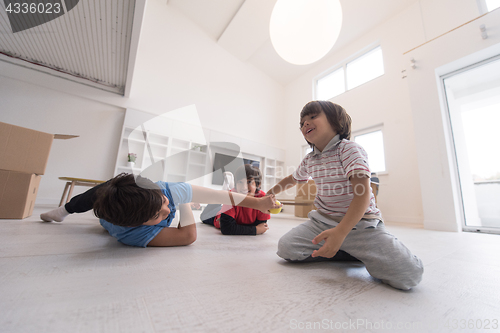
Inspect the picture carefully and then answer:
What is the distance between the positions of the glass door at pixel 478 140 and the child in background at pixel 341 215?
2.10 meters

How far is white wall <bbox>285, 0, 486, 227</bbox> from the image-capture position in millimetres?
2666

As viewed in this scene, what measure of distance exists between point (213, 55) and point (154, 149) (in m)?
2.48

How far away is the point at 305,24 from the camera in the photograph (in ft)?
6.43

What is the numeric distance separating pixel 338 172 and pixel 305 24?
6.41ft

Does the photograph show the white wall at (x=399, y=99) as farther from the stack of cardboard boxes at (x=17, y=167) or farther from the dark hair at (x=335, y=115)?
the stack of cardboard boxes at (x=17, y=167)

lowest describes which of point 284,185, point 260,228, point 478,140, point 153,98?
point 260,228

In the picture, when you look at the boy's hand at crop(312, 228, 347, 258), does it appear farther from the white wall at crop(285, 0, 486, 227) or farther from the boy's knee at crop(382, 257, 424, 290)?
the white wall at crop(285, 0, 486, 227)

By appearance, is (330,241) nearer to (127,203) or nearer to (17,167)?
(127,203)

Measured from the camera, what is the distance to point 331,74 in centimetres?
436

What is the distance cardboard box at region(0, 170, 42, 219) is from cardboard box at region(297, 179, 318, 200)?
2.87 metres

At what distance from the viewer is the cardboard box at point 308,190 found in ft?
9.49

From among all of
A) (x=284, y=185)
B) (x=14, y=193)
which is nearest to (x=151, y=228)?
(x=284, y=185)

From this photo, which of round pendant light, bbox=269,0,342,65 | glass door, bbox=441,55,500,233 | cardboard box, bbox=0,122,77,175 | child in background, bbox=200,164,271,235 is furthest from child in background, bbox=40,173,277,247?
glass door, bbox=441,55,500,233

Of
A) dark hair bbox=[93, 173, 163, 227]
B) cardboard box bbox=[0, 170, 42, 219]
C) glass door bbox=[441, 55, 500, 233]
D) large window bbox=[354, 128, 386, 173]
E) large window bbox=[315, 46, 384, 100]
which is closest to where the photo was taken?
dark hair bbox=[93, 173, 163, 227]
